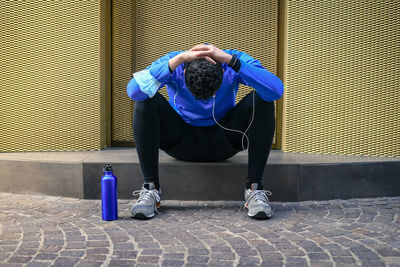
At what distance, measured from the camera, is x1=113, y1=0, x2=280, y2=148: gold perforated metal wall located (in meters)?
3.64

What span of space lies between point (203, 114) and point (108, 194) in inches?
31.2

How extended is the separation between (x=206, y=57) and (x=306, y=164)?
1.15 metres

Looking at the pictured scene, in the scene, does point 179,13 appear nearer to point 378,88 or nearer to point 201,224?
point 378,88

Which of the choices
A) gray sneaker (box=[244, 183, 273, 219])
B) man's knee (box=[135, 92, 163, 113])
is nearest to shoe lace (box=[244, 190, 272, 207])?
gray sneaker (box=[244, 183, 273, 219])

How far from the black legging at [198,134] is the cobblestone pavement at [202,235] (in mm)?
347

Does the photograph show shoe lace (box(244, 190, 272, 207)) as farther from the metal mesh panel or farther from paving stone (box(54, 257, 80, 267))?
the metal mesh panel

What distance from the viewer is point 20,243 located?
1.99 m

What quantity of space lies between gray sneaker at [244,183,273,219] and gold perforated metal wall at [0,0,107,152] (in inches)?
61.3

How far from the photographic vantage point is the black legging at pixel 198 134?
2494 mm

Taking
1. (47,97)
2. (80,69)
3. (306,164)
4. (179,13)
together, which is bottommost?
(306,164)

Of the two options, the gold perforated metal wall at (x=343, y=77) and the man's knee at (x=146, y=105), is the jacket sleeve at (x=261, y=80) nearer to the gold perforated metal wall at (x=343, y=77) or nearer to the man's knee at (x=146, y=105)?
the man's knee at (x=146, y=105)

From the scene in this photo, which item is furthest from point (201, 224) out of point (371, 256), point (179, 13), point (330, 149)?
point (179, 13)

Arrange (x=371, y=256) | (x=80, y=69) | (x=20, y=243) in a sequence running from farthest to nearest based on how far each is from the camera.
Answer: (x=80, y=69) → (x=20, y=243) → (x=371, y=256)

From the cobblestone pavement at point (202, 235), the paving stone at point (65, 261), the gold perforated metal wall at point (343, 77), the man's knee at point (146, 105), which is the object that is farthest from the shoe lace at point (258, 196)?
the paving stone at point (65, 261)
